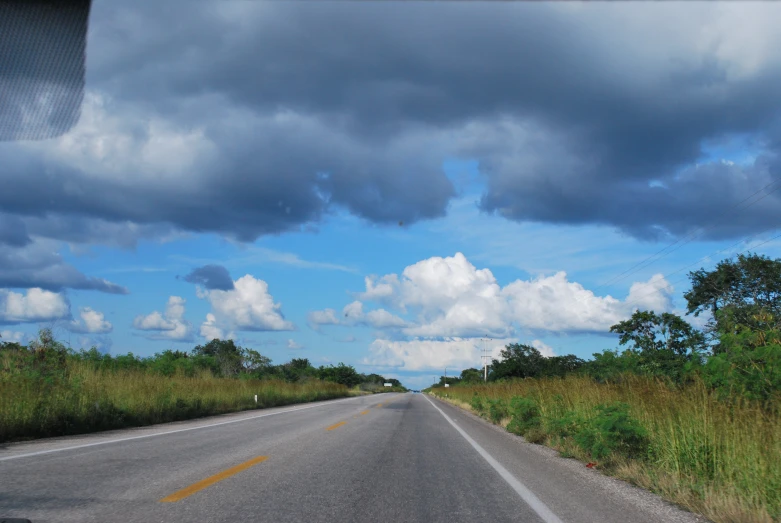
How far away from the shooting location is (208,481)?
726 cm

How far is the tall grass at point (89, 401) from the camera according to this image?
12.8 meters

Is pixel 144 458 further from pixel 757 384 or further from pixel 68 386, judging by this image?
pixel 757 384

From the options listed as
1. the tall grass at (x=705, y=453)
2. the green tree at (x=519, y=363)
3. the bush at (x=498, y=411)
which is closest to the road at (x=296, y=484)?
the tall grass at (x=705, y=453)

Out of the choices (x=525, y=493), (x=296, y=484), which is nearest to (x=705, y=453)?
(x=525, y=493)

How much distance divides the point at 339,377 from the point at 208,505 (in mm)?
138211

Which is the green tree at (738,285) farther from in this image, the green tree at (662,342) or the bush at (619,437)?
the bush at (619,437)

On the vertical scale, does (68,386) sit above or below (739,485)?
above

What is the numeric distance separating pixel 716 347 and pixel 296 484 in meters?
13.1

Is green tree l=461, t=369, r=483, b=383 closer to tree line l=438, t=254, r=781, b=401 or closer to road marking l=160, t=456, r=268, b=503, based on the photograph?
tree line l=438, t=254, r=781, b=401

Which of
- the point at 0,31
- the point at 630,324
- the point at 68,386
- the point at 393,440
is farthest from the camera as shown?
the point at 630,324

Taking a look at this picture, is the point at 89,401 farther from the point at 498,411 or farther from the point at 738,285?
the point at 738,285

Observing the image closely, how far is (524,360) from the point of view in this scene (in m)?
68.4

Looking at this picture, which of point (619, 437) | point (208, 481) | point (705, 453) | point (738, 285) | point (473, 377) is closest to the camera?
point (208, 481)

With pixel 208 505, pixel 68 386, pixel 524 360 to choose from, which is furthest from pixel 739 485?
pixel 524 360
